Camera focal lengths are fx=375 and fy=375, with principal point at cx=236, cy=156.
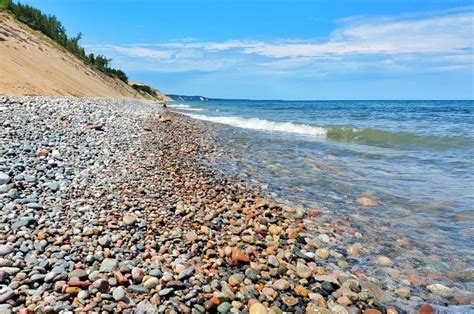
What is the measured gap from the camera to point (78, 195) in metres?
5.34

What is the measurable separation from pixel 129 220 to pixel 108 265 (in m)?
1.05

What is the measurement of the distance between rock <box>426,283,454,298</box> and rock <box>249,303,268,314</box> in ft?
6.08

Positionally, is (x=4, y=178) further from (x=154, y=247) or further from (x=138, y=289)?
(x=138, y=289)

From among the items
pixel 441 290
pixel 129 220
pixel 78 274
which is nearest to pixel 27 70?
pixel 129 220

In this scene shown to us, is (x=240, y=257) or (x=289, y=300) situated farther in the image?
A: (x=240, y=257)

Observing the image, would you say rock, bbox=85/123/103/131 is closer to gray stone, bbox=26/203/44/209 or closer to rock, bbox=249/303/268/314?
gray stone, bbox=26/203/44/209

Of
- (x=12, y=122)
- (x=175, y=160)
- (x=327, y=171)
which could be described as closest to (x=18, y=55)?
(x=12, y=122)

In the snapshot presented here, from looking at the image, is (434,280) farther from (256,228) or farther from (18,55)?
(18,55)

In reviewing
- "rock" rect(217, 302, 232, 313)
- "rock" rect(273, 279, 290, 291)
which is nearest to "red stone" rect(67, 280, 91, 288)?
"rock" rect(217, 302, 232, 313)

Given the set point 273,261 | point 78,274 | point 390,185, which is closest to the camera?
point 78,274

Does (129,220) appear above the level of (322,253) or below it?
above

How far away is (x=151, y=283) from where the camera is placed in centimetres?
335

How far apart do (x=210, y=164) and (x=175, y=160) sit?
0.85 meters

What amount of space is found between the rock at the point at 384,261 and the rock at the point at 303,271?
1.00 metres
